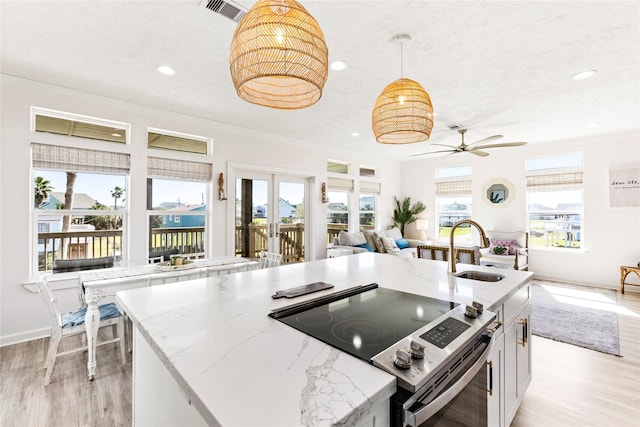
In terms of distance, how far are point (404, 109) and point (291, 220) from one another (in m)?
3.85

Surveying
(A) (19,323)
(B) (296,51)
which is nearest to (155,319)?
(B) (296,51)

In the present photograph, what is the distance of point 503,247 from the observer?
18.1ft

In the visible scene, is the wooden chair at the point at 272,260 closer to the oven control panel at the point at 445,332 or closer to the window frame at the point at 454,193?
the oven control panel at the point at 445,332

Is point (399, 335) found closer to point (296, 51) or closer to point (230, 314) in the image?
point (230, 314)

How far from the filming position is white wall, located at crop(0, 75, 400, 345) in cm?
296

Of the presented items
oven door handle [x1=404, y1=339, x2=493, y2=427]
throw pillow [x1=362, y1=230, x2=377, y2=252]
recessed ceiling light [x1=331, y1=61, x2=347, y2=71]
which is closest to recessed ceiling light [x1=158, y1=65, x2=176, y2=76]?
recessed ceiling light [x1=331, y1=61, x2=347, y2=71]

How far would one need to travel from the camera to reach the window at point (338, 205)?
247 inches

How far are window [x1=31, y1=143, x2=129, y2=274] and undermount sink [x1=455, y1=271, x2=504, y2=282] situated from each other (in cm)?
388

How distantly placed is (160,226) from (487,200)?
645 centimetres

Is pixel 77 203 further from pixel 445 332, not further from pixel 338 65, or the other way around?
pixel 445 332

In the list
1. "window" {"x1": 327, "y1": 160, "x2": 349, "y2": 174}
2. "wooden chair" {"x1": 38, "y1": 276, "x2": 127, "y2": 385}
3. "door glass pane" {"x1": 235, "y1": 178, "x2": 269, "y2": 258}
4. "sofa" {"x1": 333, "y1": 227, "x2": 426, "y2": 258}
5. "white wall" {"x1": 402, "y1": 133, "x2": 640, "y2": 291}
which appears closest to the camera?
"wooden chair" {"x1": 38, "y1": 276, "x2": 127, "y2": 385}

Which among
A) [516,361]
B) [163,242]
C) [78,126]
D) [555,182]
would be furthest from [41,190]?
[555,182]

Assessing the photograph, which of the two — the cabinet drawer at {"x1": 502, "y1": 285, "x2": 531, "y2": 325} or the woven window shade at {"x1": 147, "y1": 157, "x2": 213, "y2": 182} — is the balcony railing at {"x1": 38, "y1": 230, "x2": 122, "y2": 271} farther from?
the cabinet drawer at {"x1": 502, "y1": 285, "x2": 531, "y2": 325}

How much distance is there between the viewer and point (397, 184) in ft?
25.6
